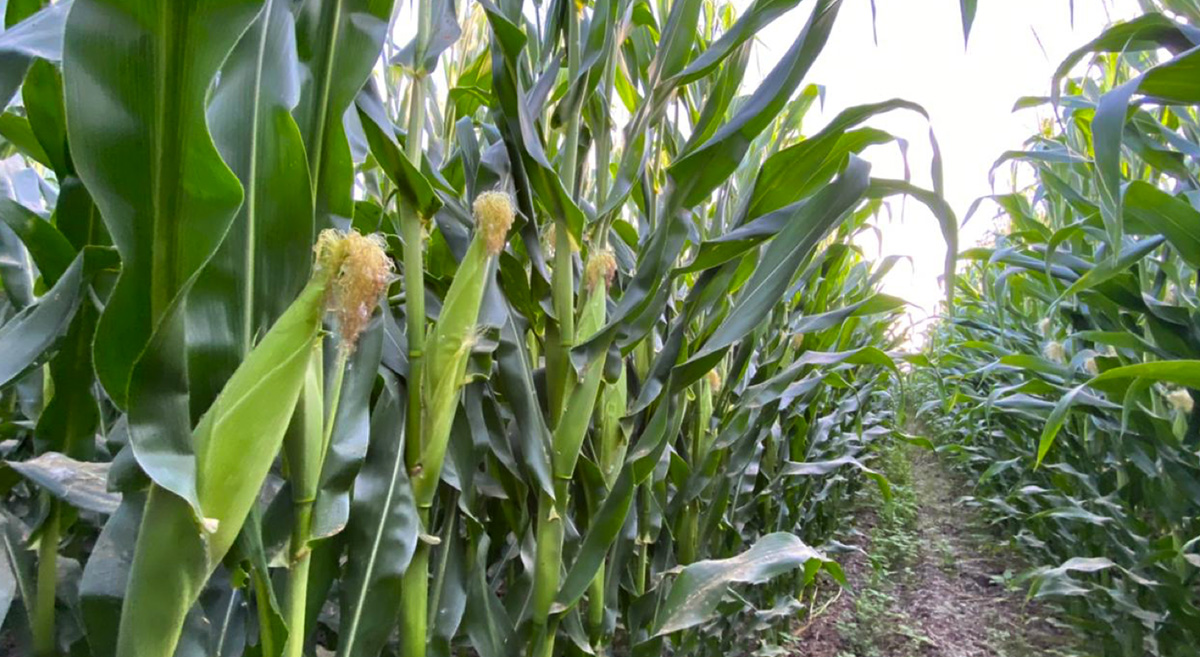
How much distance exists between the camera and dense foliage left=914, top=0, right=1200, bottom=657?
707mm

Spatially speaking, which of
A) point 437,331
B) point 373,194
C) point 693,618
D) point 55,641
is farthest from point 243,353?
point 373,194

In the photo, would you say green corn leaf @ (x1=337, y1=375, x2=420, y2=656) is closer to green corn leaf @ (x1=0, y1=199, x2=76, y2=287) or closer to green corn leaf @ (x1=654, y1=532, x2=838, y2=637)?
green corn leaf @ (x1=0, y1=199, x2=76, y2=287)

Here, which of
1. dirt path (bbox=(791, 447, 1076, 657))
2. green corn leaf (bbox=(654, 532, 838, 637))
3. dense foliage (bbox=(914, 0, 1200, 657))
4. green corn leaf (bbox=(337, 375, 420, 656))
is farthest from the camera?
dirt path (bbox=(791, 447, 1076, 657))

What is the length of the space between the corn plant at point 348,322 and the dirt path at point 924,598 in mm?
1209

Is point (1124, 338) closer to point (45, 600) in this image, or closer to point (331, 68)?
point (331, 68)

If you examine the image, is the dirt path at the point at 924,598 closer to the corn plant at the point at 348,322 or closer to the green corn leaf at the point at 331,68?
the corn plant at the point at 348,322

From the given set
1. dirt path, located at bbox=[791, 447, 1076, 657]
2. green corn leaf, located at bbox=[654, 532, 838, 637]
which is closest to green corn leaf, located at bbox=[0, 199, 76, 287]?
green corn leaf, located at bbox=[654, 532, 838, 637]

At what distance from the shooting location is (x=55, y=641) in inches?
21.2

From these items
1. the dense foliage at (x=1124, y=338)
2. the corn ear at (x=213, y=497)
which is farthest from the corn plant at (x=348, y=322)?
the dense foliage at (x=1124, y=338)

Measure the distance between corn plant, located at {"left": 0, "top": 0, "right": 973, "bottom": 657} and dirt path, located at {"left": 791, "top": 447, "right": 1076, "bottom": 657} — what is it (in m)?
1.21

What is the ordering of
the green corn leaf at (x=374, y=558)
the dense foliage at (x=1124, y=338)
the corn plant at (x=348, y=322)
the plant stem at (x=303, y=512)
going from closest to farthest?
the corn plant at (x=348, y=322) → the plant stem at (x=303, y=512) → the green corn leaf at (x=374, y=558) → the dense foliage at (x=1124, y=338)

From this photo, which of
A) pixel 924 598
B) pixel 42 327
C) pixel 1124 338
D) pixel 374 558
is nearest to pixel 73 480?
pixel 42 327

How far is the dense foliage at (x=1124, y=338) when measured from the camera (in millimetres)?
707

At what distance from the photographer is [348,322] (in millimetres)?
441
